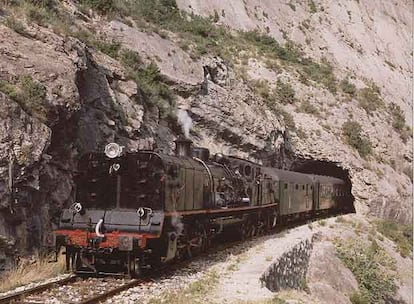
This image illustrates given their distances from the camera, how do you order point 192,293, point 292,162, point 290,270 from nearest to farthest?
point 192,293 < point 290,270 < point 292,162

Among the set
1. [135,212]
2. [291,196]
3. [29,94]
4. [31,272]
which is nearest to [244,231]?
[291,196]

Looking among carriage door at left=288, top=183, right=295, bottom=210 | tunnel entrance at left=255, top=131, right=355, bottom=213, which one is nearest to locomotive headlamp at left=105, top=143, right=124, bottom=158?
carriage door at left=288, top=183, right=295, bottom=210

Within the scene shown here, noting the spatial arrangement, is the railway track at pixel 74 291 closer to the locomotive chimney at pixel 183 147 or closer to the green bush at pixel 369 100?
the locomotive chimney at pixel 183 147

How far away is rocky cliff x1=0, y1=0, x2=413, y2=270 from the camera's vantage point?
1575 centimetres

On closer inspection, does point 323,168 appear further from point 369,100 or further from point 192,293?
point 192,293

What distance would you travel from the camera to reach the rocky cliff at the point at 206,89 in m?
15.8

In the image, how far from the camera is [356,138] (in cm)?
4100

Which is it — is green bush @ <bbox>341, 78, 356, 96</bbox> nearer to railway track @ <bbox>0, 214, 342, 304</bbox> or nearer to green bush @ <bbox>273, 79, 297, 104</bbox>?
green bush @ <bbox>273, 79, 297, 104</bbox>

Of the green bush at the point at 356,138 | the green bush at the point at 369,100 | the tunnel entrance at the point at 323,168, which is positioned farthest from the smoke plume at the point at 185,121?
the green bush at the point at 369,100

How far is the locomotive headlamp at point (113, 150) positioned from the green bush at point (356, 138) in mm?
29949

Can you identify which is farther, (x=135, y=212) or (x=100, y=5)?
(x=100, y=5)

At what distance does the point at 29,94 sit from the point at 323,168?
105 ft

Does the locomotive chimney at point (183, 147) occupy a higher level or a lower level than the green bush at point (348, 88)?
lower

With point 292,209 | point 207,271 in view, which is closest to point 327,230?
point 292,209
